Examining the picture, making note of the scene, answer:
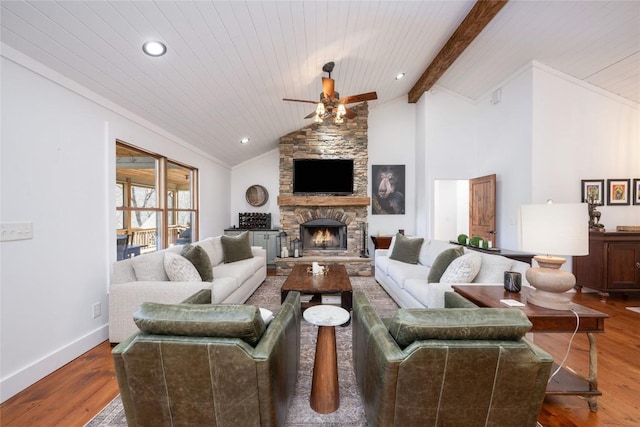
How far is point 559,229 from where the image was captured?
1.67m

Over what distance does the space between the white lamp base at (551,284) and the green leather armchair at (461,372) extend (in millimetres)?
→ 781

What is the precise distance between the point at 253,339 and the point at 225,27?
2432 mm

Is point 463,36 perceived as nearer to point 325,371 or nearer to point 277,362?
point 325,371

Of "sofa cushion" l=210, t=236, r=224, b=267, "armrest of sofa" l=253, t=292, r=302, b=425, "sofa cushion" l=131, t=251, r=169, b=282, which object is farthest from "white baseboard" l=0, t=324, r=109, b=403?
"armrest of sofa" l=253, t=292, r=302, b=425

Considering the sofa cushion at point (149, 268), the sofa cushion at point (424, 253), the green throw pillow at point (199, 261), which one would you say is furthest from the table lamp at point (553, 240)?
the sofa cushion at point (149, 268)

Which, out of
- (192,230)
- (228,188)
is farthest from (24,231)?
(228,188)

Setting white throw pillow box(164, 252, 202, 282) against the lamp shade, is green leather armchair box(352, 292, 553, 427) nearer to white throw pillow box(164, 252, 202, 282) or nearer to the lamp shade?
the lamp shade

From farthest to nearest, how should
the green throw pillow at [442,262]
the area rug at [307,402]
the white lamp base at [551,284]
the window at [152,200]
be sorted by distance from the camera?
the window at [152,200]
the green throw pillow at [442,262]
the white lamp base at [551,284]
the area rug at [307,402]

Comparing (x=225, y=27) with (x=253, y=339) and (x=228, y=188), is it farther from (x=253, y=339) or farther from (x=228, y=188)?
(x=228, y=188)

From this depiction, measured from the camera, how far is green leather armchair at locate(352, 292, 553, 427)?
1121 millimetres

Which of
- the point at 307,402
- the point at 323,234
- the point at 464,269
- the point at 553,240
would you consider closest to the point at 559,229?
the point at 553,240

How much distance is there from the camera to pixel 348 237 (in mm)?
5801

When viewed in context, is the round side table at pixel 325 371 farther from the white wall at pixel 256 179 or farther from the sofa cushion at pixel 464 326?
the white wall at pixel 256 179

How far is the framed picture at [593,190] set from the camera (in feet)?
13.7
